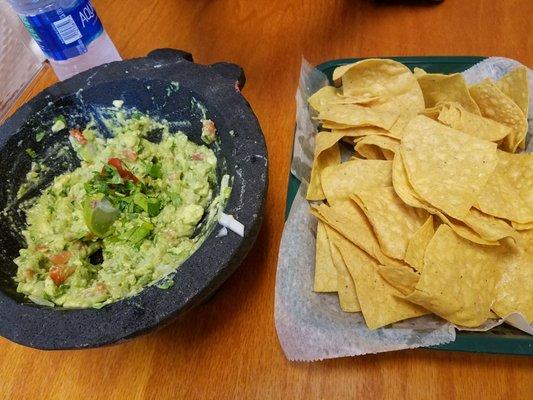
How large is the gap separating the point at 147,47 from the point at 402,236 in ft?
3.01

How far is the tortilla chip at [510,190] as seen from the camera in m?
0.89

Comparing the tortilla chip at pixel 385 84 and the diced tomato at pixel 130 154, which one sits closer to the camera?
the diced tomato at pixel 130 154

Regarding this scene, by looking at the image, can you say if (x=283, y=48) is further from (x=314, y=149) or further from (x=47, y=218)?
(x=47, y=218)

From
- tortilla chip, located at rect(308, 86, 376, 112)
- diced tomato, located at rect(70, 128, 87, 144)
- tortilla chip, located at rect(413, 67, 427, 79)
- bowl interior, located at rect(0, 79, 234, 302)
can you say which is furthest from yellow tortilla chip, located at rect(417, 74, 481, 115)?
diced tomato, located at rect(70, 128, 87, 144)

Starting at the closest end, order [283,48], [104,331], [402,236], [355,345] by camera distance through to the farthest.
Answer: [104,331] < [355,345] < [402,236] < [283,48]

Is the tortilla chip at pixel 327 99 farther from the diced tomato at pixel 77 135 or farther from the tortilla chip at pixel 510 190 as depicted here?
the diced tomato at pixel 77 135

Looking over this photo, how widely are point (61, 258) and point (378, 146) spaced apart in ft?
2.16

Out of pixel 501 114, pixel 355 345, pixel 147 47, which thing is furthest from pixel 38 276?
pixel 501 114

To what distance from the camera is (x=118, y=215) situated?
87 cm

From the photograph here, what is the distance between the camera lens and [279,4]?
1.41 metres

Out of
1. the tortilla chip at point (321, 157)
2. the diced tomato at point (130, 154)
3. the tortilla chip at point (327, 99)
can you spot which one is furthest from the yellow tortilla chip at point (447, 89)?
the diced tomato at point (130, 154)

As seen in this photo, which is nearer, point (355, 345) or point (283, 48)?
point (355, 345)

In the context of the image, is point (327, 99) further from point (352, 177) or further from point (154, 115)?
point (154, 115)

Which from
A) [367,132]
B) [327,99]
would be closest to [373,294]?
[367,132]
